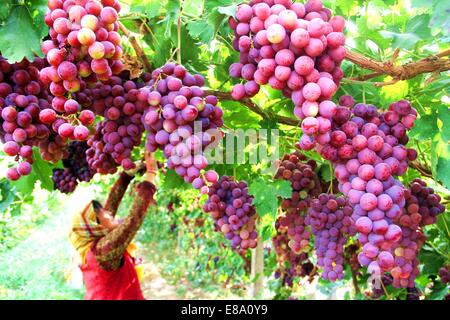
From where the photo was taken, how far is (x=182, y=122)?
1266mm

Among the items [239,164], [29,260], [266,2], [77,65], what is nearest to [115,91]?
[77,65]

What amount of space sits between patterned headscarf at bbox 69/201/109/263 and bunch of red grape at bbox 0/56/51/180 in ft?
9.51

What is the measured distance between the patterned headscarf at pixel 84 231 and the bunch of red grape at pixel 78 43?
10.4 feet

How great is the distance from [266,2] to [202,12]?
1.48ft

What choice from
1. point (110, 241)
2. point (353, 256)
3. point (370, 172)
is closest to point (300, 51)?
point (370, 172)

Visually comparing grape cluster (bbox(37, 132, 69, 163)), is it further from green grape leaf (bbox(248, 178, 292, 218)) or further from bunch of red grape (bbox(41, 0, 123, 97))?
green grape leaf (bbox(248, 178, 292, 218))

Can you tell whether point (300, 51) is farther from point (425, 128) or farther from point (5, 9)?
point (5, 9)

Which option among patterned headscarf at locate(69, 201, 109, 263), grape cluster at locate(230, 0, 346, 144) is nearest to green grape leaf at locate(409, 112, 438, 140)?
grape cluster at locate(230, 0, 346, 144)

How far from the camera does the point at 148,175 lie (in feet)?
12.0

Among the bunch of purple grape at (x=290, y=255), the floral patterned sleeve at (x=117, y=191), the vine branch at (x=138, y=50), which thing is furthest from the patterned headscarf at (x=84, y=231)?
the vine branch at (x=138, y=50)

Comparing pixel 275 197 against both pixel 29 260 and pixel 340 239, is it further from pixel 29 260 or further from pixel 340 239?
pixel 29 260

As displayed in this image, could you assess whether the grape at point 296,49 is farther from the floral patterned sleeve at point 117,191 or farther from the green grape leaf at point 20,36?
the floral patterned sleeve at point 117,191

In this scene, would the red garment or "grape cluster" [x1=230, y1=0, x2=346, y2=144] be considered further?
the red garment

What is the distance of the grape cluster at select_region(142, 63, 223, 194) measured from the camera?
49.4 inches
